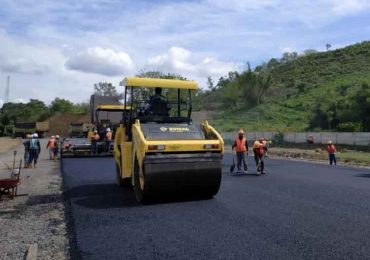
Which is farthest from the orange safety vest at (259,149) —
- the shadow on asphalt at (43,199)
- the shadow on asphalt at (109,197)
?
the shadow on asphalt at (43,199)

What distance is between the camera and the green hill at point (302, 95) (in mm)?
42163

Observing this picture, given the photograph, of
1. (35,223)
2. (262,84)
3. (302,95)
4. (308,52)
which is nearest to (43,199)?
(35,223)

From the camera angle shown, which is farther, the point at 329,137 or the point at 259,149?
the point at 329,137

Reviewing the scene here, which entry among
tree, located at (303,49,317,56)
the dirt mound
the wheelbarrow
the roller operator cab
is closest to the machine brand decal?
the roller operator cab

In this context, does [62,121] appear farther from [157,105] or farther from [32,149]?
[157,105]

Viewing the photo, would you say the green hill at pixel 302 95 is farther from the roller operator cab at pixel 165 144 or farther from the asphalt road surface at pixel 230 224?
the roller operator cab at pixel 165 144

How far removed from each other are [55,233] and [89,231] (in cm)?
71

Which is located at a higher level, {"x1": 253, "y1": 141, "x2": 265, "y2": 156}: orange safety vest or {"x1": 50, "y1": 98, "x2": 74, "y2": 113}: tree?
{"x1": 50, "y1": 98, "x2": 74, "y2": 113}: tree

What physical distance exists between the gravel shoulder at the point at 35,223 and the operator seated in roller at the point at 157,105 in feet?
8.54

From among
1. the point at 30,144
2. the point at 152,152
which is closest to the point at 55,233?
the point at 152,152

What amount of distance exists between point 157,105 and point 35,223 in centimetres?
336

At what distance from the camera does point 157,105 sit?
34.1 feet

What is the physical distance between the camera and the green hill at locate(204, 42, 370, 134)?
138 feet

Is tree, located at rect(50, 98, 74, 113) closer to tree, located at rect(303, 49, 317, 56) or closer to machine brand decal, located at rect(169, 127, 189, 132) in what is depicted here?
tree, located at rect(303, 49, 317, 56)
